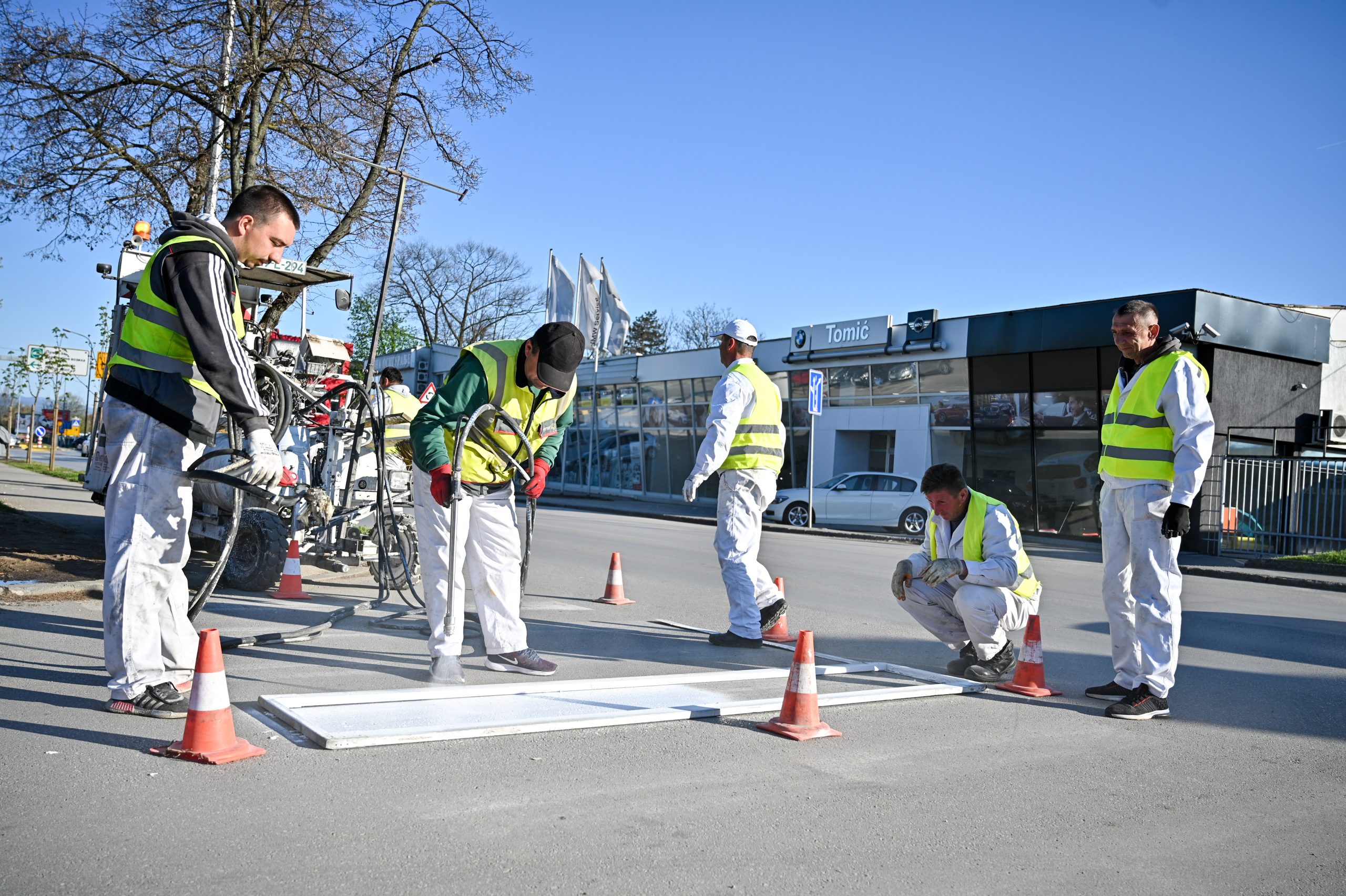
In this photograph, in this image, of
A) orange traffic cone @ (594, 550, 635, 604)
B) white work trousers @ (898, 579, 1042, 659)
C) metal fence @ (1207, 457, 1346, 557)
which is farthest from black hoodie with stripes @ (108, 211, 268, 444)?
metal fence @ (1207, 457, 1346, 557)

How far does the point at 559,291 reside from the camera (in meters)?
33.8

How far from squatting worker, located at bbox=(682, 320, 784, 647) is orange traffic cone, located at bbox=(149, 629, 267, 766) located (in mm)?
3722

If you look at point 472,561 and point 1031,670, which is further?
point 1031,670

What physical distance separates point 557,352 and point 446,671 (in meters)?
1.75

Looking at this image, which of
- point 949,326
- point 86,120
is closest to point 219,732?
point 86,120

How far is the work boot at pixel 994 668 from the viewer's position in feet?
21.1

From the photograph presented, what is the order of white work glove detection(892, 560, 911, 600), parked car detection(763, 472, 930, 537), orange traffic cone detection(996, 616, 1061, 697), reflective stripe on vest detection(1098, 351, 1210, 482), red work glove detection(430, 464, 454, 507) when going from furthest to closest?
parked car detection(763, 472, 930, 537), white work glove detection(892, 560, 911, 600), orange traffic cone detection(996, 616, 1061, 697), reflective stripe on vest detection(1098, 351, 1210, 482), red work glove detection(430, 464, 454, 507)

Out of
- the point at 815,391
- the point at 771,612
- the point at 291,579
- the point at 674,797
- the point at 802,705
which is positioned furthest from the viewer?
the point at 815,391

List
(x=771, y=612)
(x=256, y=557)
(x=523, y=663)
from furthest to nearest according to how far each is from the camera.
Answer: (x=256, y=557) → (x=771, y=612) → (x=523, y=663)

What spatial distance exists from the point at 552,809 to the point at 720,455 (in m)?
4.06

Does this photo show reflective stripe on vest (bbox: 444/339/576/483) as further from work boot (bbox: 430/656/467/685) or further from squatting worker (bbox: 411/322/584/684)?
work boot (bbox: 430/656/467/685)

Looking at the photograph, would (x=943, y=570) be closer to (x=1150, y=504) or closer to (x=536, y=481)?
(x=1150, y=504)

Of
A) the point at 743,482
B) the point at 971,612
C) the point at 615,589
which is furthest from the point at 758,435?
the point at 615,589

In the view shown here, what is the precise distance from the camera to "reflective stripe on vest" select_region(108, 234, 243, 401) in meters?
4.61
